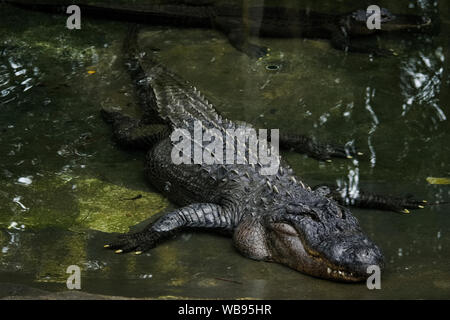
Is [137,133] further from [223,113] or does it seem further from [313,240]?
[313,240]

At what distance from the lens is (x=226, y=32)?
28.1ft

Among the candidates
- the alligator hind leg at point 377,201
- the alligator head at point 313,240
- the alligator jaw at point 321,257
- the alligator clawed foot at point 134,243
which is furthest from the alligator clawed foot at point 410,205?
the alligator clawed foot at point 134,243

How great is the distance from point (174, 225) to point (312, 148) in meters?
1.92

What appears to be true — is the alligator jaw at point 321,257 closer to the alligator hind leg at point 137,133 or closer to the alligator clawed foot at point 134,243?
the alligator clawed foot at point 134,243

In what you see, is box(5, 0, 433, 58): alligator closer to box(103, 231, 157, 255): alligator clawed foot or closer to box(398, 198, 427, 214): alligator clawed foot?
box(398, 198, 427, 214): alligator clawed foot

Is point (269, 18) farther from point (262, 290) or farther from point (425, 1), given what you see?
point (262, 290)

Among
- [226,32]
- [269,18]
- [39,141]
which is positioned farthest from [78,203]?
[269,18]

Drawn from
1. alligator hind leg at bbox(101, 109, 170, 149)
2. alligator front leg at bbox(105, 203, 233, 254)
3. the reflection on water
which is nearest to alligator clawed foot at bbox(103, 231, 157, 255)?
alligator front leg at bbox(105, 203, 233, 254)

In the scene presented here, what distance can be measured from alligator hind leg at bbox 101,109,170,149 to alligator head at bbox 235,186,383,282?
1.69 meters

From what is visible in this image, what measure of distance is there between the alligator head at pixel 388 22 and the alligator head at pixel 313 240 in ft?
16.3

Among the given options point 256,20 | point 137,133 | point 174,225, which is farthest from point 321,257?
point 256,20

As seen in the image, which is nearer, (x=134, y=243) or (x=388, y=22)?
(x=134, y=243)

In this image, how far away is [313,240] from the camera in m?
3.92
